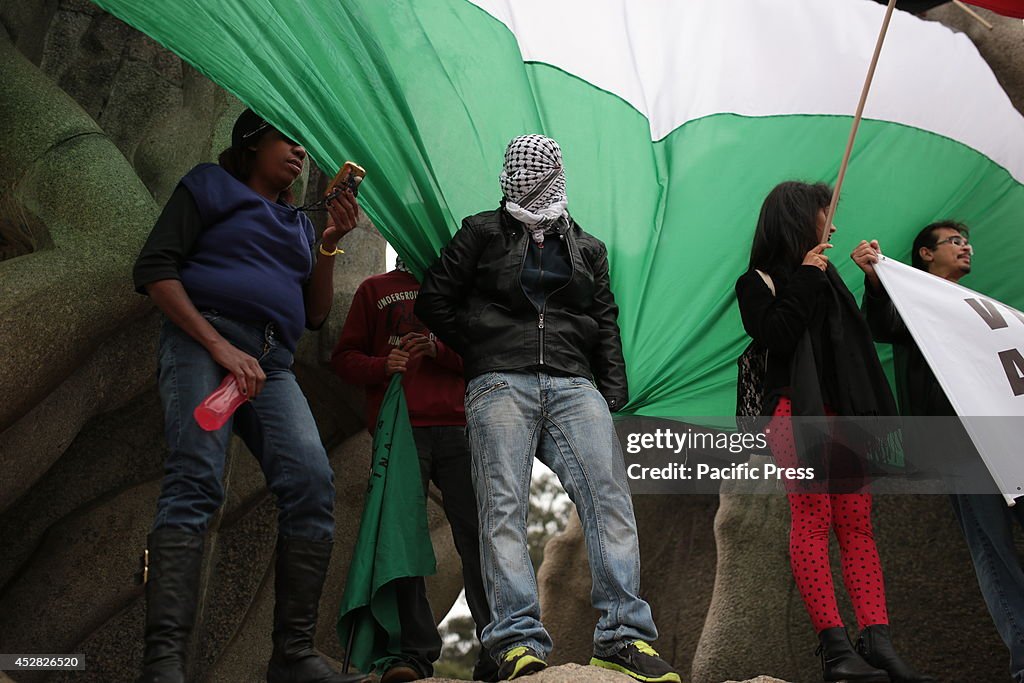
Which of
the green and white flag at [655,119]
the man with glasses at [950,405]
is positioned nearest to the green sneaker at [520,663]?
the green and white flag at [655,119]

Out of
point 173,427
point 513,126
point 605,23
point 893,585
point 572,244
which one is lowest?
point 173,427

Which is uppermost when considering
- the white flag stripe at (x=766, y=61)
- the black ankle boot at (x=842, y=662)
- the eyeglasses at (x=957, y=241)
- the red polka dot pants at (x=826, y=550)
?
the white flag stripe at (x=766, y=61)

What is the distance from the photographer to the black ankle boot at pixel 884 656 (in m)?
3.58

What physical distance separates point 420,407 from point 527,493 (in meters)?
0.85

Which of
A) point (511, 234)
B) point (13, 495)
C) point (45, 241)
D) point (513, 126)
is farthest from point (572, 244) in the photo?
point (13, 495)

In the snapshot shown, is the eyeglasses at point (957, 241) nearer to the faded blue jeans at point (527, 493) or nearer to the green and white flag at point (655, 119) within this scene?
the green and white flag at point (655, 119)

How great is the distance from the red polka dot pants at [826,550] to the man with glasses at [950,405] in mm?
545

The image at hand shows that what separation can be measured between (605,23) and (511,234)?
175 centimetres

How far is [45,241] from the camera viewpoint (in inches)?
185

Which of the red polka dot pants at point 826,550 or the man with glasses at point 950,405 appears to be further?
the man with glasses at point 950,405

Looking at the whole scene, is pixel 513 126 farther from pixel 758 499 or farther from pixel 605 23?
pixel 758 499

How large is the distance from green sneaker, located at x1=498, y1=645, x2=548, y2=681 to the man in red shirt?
1.53 ft

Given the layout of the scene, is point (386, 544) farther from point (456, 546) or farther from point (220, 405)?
point (220, 405)

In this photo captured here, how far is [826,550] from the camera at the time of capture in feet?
12.8
